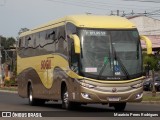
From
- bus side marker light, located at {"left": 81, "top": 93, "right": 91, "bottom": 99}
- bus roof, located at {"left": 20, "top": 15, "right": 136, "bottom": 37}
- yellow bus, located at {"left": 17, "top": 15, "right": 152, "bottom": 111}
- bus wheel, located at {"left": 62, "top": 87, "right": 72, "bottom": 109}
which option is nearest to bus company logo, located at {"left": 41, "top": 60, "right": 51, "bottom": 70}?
yellow bus, located at {"left": 17, "top": 15, "right": 152, "bottom": 111}

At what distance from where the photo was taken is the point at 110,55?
19766 millimetres

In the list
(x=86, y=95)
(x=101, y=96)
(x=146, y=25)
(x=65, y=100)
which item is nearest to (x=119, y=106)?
(x=65, y=100)

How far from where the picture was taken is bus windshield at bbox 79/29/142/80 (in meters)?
19.6

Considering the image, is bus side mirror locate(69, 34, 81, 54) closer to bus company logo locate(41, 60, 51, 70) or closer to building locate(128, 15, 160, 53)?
bus company logo locate(41, 60, 51, 70)

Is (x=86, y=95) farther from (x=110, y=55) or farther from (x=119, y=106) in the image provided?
(x=119, y=106)

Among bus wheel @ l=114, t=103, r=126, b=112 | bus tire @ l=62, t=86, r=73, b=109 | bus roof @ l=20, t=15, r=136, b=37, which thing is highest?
bus roof @ l=20, t=15, r=136, b=37

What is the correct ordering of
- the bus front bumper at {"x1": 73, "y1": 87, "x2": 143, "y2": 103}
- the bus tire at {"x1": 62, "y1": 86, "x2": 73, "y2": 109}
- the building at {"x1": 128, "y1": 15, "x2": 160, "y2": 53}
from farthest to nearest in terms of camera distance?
the building at {"x1": 128, "y1": 15, "x2": 160, "y2": 53} → the bus tire at {"x1": 62, "y1": 86, "x2": 73, "y2": 109} → the bus front bumper at {"x1": 73, "y1": 87, "x2": 143, "y2": 103}

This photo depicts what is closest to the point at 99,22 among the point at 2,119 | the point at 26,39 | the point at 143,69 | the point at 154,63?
the point at 143,69

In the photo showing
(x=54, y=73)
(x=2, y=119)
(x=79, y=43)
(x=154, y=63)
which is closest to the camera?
(x=2, y=119)

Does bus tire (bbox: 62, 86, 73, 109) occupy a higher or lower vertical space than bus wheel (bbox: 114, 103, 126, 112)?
higher

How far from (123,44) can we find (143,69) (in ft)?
4.00

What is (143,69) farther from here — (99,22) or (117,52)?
(99,22)

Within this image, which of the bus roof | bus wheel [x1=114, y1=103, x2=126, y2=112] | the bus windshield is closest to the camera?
the bus windshield

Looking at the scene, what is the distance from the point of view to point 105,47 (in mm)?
19875
